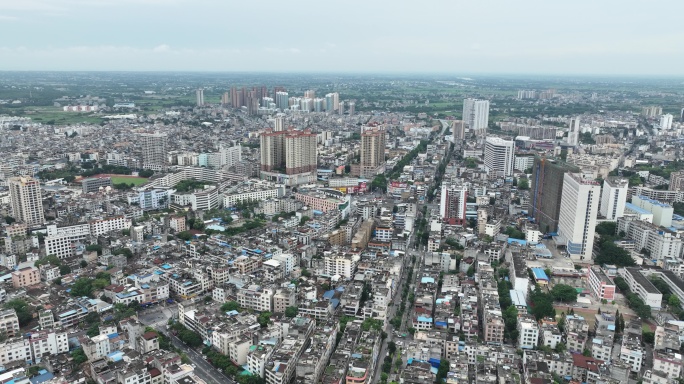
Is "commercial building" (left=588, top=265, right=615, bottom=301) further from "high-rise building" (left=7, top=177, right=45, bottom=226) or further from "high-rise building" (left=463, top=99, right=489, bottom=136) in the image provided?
"high-rise building" (left=463, top=99, right=489, bottom=136)

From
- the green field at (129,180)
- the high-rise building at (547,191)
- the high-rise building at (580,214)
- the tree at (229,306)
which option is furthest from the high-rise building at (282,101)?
the tree at (229,306)

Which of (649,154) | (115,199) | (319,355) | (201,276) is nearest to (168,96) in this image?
(115,199)

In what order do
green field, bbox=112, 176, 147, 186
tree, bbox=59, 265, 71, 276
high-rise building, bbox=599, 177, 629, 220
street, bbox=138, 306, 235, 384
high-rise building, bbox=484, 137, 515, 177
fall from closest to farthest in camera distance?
street, bbox=138, 306, 235, 384, tree, bbox=59, 265, 71, 276, high-rise building, bbox=599, 177, 629, 220, green field, bbox=112, 176, 147, 186, high-rise building, bbox=484, 137, 515, 177

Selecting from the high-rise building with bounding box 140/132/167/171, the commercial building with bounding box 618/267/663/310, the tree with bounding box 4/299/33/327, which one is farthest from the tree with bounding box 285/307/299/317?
the high-rise building with bounding box 140/132/167/171

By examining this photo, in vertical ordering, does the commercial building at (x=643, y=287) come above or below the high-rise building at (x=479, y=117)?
below

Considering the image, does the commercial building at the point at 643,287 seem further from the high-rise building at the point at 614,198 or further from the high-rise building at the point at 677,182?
the high-rise building at the point at 677,182

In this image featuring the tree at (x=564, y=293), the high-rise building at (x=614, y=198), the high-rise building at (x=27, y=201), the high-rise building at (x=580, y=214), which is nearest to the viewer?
the tree at (x=564, y=293)
